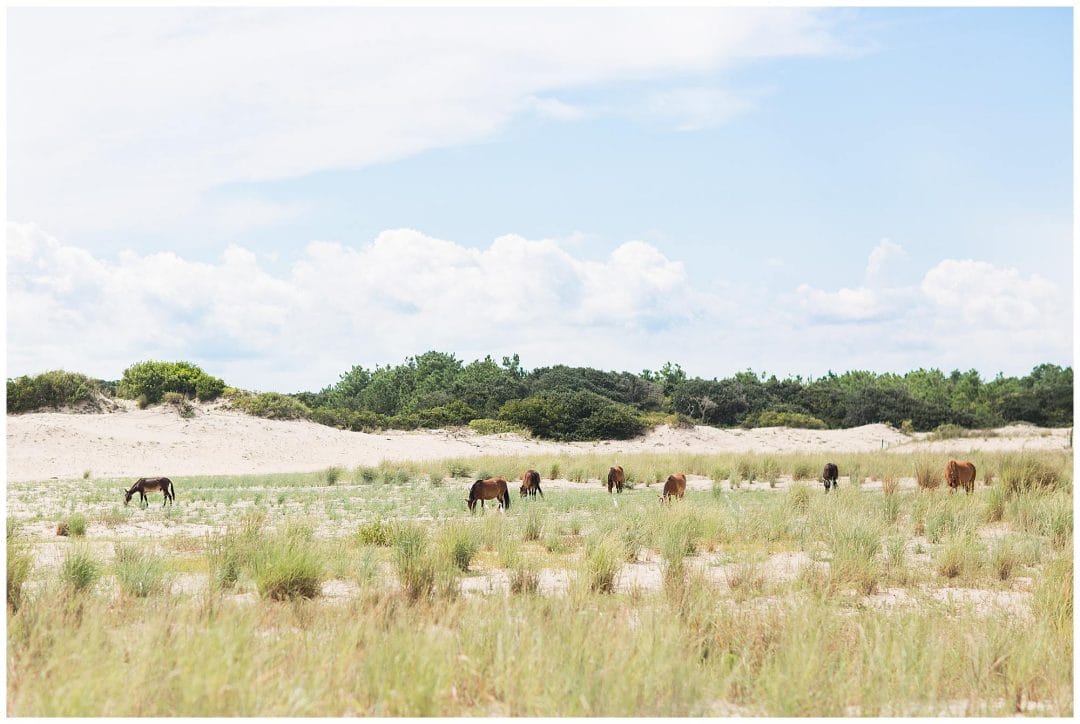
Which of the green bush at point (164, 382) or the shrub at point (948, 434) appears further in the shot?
the green bush at point (164, 382)

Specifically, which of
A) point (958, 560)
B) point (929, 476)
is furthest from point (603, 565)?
point (929, 476)

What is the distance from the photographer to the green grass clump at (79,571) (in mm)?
8281

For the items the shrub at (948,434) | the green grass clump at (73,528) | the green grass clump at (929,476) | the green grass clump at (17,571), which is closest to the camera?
the green grass clump at (17,571)

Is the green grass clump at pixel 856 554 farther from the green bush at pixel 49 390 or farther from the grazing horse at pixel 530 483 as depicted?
the green bush at pixel 49 390

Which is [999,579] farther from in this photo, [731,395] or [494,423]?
[731,395]

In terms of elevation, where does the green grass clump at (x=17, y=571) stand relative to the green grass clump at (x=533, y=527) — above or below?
above

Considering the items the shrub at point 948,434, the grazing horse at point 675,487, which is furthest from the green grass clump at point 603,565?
the shrub at point 948,434

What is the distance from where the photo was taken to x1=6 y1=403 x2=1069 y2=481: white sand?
37.1 metres

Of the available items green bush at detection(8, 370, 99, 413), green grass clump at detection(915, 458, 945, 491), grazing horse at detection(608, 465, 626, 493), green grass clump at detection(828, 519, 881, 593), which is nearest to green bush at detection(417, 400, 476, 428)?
green bush at detection(8, 370, 99, 413)

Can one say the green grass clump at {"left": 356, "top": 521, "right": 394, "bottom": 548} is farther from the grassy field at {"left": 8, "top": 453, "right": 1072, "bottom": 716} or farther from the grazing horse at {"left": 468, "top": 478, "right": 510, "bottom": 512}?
the grazing horse at {"left": 468, "top": 478, "right": 510, "bottom": 512}

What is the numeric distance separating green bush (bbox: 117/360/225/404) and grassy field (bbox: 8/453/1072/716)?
130 ft

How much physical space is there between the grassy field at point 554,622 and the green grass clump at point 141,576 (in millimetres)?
32

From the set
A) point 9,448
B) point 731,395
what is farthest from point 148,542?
point 731,395

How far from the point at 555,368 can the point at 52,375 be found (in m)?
43.8
